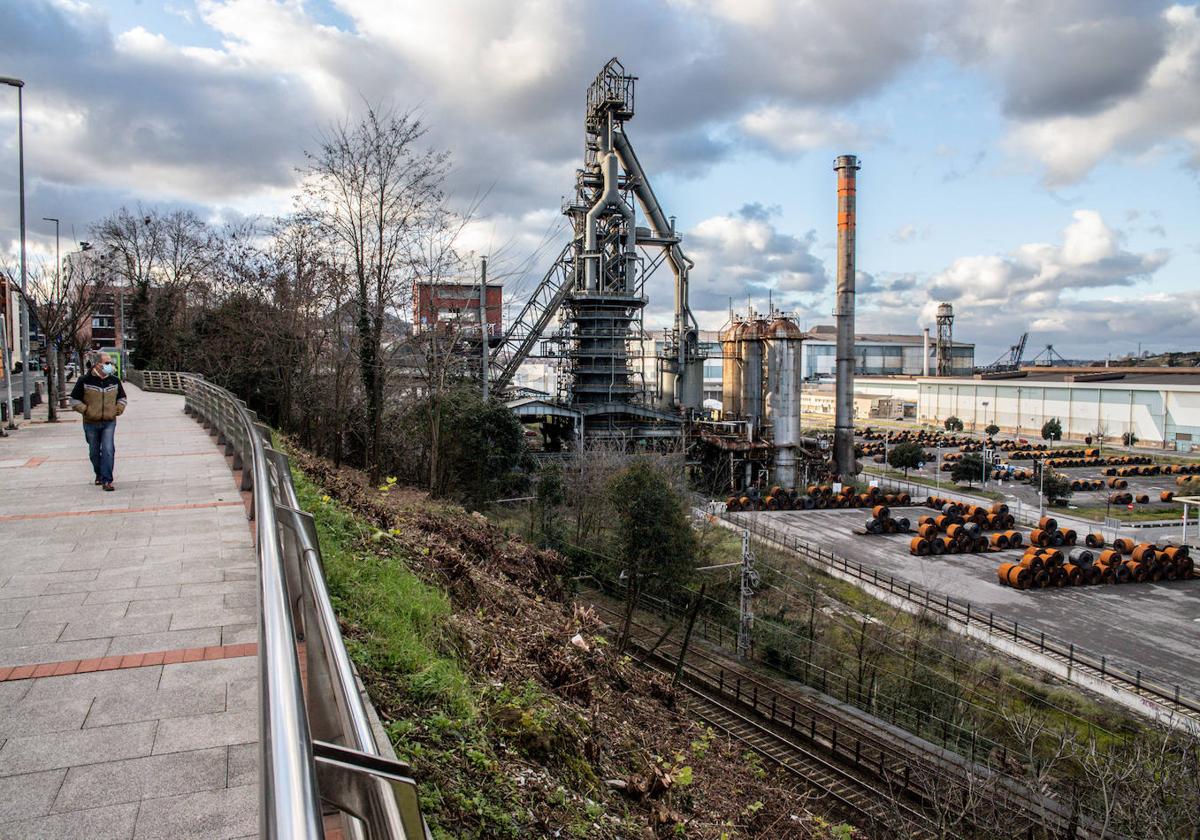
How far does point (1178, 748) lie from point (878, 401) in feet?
293

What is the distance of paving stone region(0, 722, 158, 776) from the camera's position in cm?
360

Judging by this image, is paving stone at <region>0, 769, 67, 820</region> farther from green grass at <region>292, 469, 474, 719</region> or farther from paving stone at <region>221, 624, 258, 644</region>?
green grass at <region>292, 469, 474, 719</region>

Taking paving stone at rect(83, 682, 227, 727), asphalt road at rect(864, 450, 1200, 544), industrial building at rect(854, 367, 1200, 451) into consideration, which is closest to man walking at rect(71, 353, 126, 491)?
paving stone at rect(83, 682, 227, 727)

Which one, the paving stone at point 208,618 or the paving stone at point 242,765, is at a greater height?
the paving stone at point 208,618

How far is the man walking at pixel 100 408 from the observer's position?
976 cm

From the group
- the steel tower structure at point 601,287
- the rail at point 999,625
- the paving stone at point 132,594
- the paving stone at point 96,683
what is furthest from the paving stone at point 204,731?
the steel tower structure at point 601,287

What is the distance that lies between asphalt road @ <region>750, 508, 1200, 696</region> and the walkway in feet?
74.9

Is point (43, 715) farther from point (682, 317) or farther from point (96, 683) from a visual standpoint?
point (682, 317)

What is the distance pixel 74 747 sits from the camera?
3.74 metres

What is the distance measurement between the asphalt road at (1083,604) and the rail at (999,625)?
692 millimetres

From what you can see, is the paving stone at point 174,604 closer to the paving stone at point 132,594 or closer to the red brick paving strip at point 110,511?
the paving stone at point 132,594

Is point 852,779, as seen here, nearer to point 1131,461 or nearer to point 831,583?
point 831,583

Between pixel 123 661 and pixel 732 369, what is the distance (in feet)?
157

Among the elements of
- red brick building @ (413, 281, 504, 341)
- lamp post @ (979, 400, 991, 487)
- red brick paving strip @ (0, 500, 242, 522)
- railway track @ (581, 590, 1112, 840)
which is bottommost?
railway track @ (581, 590, 1112, 840)
